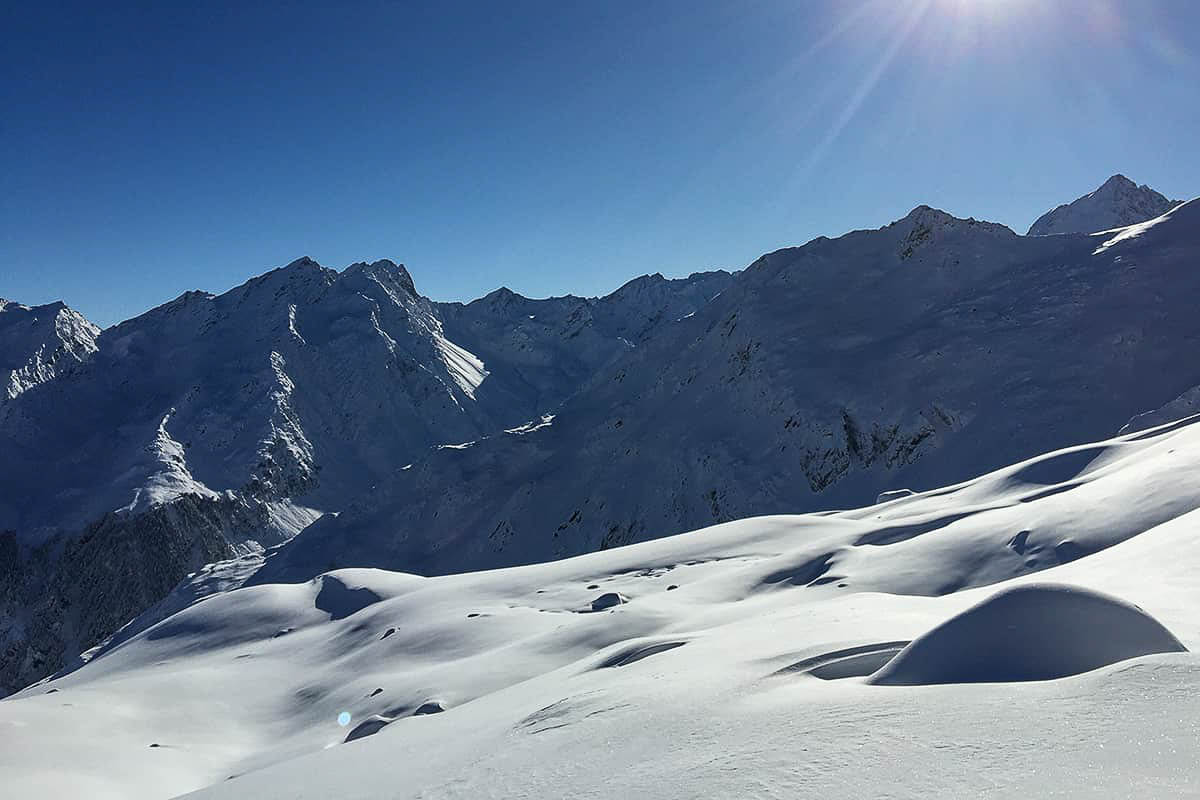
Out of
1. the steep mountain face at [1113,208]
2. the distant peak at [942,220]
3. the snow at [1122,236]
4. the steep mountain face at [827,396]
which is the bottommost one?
the steep mountain face at [827,396]

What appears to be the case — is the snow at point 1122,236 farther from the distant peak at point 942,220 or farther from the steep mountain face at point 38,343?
the steep mountain face at point 38,343

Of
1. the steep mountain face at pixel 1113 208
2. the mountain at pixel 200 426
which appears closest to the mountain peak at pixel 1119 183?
the steep mountain face at pixel 1113 208

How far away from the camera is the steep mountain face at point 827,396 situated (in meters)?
51.4

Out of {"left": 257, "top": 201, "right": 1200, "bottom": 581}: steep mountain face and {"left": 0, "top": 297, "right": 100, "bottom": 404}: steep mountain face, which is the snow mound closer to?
{"left": 257, "top": 201, "right": 1200, "bottom": 581}: steep mountain face

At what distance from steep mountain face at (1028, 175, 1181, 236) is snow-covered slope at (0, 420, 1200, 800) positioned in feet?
414

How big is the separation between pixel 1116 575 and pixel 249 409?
143857mm

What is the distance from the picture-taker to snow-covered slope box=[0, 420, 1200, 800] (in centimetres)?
444

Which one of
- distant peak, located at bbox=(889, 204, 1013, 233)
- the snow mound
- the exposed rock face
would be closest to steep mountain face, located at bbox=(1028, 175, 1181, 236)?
distant peak, located at bbox=(889, 204, 1013, 233)

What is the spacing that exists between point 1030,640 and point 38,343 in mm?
182070

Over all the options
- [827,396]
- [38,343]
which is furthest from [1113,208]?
[38,343]

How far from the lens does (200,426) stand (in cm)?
12875

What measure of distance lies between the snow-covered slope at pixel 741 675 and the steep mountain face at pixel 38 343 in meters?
138

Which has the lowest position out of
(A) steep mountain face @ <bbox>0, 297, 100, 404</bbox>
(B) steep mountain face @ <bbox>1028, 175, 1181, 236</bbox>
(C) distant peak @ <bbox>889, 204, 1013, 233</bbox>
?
(C) distant peak @ <bbox>889, 204, 1013, 233</bbox>

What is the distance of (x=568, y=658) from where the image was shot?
53.7ft
